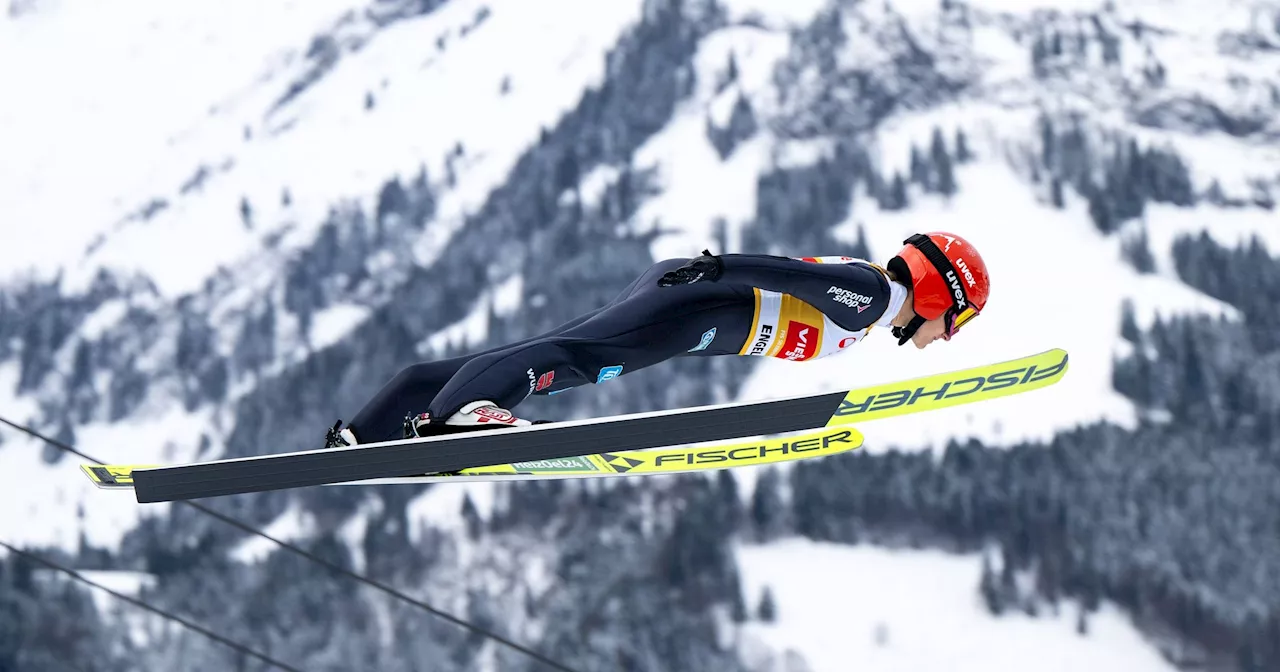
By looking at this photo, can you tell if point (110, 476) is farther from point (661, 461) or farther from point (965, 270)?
point (965, 270)

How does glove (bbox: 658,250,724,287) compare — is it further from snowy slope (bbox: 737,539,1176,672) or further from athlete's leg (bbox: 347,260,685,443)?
snowy slope (bbox: 737,539,1176,672)

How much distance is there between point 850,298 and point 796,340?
50cm

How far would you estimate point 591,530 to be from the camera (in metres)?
141

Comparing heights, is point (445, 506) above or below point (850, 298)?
above

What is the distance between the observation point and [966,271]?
30.8 feet

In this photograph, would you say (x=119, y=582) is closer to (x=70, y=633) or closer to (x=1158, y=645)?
(x=70, y=633)

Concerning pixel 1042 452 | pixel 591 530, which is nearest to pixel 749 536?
pixel 591 530

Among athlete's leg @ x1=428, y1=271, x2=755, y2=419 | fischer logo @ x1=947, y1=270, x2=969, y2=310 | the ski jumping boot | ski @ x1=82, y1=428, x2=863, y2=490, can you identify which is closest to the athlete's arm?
athlete's leg @ x1=428, y1=271, x2=755, y2=419

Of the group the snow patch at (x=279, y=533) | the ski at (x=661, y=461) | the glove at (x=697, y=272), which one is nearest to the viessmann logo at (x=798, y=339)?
the ski at (x=661, y=461)

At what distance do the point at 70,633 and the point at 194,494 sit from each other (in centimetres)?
11460

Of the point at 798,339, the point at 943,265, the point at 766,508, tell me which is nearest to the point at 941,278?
the point at 943,265

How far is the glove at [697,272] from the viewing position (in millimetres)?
7828

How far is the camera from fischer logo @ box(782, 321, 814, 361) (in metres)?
9.19

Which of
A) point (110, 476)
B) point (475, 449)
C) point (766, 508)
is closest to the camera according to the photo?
point (475, 449)
